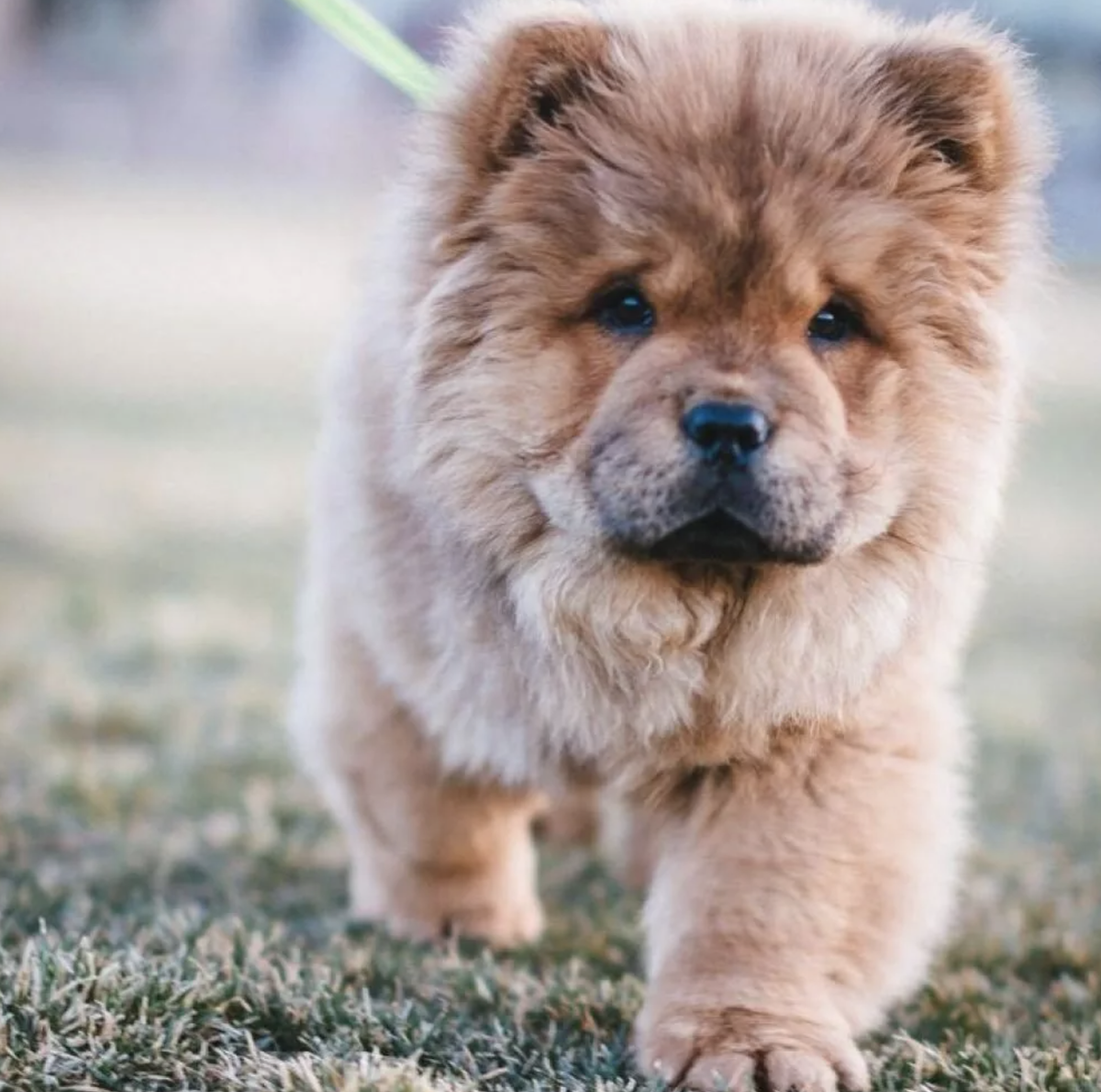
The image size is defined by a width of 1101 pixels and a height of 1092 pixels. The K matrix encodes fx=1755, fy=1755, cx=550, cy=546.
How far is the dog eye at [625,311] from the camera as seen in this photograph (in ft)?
7.84

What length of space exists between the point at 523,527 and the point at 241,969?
746 millimetres

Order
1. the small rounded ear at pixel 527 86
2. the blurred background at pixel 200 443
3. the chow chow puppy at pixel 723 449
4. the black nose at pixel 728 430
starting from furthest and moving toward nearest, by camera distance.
→ the blurred background at pixel 200 443, the small rounded ear at pixel 527 86, the chow chow puppy at pixel 723 449, the black nose at pixel 728 430

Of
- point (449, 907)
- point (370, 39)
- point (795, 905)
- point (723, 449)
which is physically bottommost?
point (449, 907)

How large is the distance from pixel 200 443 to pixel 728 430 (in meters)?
6.75

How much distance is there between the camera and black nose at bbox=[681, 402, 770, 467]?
2219 millimetres

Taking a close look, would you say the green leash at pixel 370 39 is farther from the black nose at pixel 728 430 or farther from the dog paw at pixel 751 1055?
the dog paw at pixel 751 1055

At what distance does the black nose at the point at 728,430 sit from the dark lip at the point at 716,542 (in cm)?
8


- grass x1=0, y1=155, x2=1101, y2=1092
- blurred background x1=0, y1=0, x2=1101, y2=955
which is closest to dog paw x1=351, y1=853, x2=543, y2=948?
grass x1=0, y1=155, x2=1101, y2=1092

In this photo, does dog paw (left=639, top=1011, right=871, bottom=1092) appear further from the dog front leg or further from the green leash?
A: the green leash

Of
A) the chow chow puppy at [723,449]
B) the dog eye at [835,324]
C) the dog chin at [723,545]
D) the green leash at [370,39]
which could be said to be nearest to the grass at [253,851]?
the chow chow puppy at [723,449]

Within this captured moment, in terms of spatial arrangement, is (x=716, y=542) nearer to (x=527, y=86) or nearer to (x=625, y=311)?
(x=625, y=311)

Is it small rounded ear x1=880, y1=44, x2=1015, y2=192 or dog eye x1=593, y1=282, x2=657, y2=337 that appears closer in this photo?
dog eye x1=593, y1=282, x2=657, y2=337

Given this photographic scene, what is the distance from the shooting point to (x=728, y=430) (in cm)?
222

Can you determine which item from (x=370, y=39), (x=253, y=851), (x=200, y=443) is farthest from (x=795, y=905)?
(x=200, y=443)
